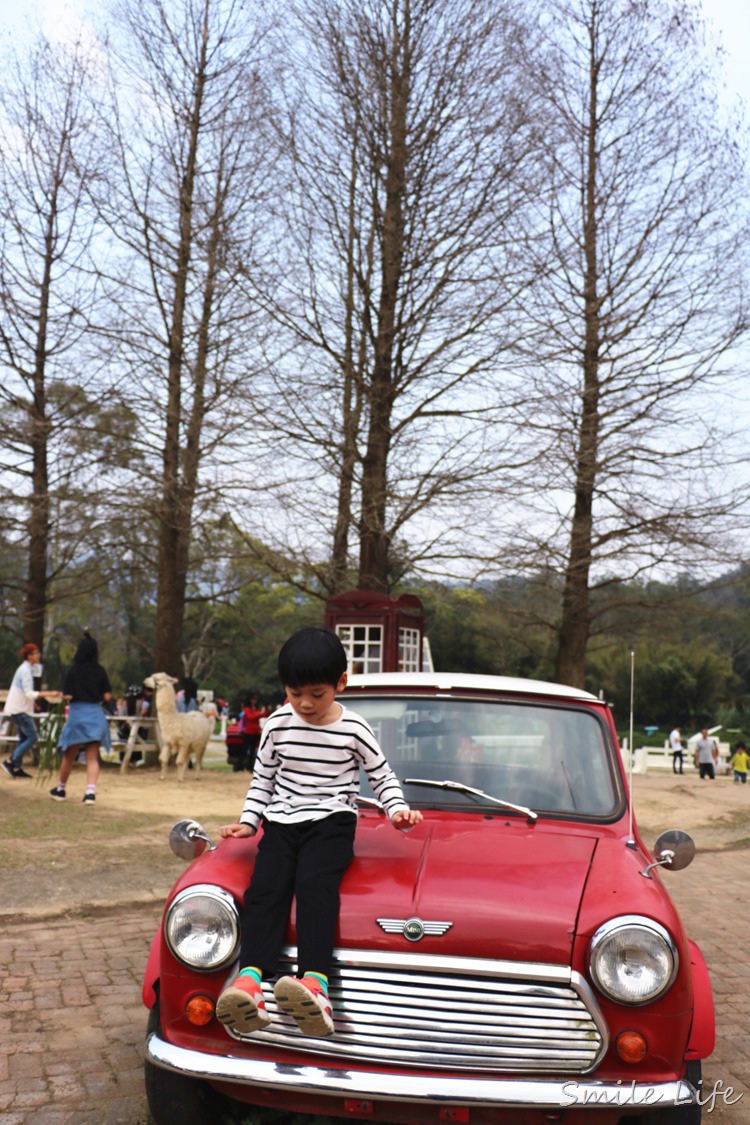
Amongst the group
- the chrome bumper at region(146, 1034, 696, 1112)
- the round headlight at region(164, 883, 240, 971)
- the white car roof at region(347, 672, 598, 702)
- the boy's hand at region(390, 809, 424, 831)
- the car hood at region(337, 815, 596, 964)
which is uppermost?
the white car roof at region(347, 672, 598, 702)

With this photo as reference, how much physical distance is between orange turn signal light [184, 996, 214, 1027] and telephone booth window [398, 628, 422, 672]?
43.2ft

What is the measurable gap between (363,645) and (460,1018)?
13485 mm

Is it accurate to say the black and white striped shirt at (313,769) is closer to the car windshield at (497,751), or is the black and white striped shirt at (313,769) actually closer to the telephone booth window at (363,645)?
the car windshield at (497,751)

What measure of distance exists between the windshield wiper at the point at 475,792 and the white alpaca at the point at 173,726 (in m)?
11.9

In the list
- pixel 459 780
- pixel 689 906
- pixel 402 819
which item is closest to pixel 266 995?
pixel 402 819

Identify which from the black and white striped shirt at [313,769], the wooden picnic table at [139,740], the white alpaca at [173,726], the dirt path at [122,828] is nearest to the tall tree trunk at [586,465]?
the dirt path at [122,828]

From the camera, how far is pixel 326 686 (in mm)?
3918

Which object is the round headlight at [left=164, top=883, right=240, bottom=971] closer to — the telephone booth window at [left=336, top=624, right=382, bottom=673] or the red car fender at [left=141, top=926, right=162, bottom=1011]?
the red car fender at [left=141, top=926, right=162, bottom=1011]

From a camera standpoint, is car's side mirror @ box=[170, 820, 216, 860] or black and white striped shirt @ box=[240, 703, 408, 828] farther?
car's side mirror @ box=[170, 820, 216, 860]

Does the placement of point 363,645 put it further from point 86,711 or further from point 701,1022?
point 701,1022

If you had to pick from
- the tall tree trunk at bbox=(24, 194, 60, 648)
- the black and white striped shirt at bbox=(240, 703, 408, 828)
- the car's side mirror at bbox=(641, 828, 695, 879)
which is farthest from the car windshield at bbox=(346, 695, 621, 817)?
the tall tree trunk at bbox=(24, 194, 60, 648)

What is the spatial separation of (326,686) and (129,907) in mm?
4347

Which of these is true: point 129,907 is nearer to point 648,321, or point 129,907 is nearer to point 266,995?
point 266,995

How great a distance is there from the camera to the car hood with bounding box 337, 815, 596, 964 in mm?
3324
